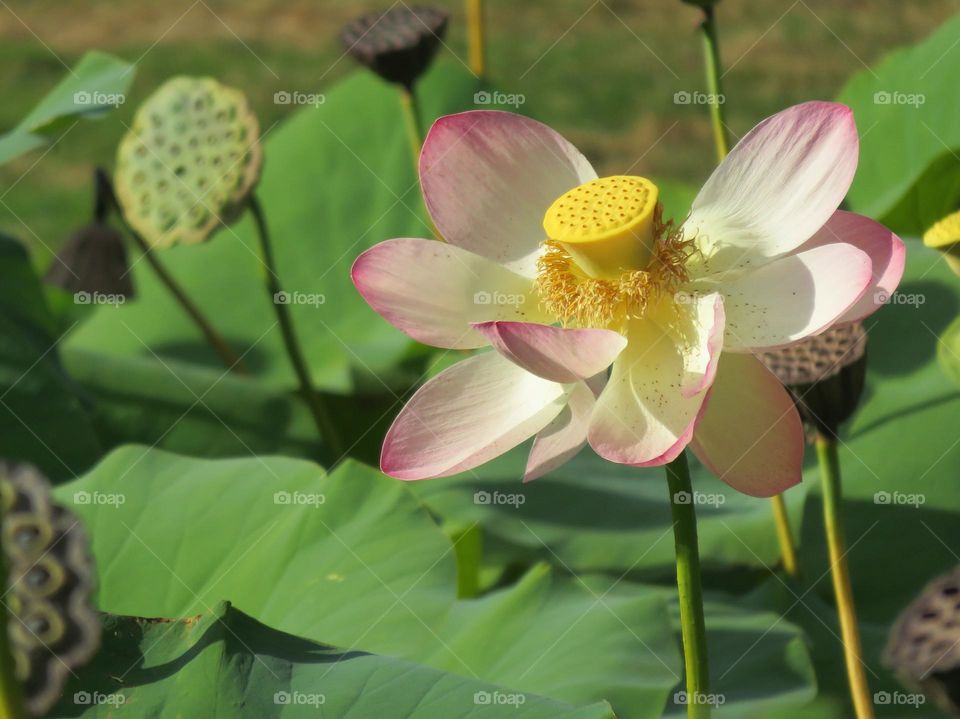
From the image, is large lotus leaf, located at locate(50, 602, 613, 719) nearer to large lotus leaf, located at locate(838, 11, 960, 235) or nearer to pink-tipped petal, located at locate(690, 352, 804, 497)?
pink-tipped petal, located at locate(690, 352, 804, 497)

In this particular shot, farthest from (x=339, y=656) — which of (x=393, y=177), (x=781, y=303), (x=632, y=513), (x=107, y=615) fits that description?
(x=393, y=177)

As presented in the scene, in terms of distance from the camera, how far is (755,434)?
50 centimetres

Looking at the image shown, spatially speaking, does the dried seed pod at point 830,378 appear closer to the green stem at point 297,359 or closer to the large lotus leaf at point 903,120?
the large lotus leaf at point 903,120

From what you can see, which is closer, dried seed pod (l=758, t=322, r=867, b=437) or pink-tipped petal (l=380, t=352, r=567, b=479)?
pink-tipped petal (l=380, t=352, r=567, b=479)

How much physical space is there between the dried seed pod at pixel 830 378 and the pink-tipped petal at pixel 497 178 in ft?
0.60

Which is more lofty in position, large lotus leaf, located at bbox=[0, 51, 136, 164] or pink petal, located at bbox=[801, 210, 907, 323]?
pink petal, located at bbox=[801, 210, 907, 323]

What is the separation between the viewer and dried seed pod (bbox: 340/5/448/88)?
3.38ft

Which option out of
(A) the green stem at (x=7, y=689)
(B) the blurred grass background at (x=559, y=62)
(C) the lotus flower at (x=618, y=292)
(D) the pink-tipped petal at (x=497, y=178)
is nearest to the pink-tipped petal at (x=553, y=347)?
(C) the lotus flower at (x=618, y=292)

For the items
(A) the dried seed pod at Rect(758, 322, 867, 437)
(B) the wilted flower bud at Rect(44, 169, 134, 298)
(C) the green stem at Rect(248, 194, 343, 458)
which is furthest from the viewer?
(B) the wilted flower bud at Rect(44, 169, 134, 298)

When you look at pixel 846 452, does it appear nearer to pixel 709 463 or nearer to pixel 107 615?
pixel 709 463

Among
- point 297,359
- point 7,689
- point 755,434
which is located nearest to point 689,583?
point 755,434

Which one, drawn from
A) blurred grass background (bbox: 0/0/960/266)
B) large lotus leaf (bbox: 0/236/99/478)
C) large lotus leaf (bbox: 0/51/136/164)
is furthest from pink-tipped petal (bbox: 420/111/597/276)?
blurred grass background (bbox: 0/0/960/266)

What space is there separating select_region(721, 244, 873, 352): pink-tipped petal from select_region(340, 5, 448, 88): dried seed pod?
58cm

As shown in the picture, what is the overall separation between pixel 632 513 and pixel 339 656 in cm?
38
